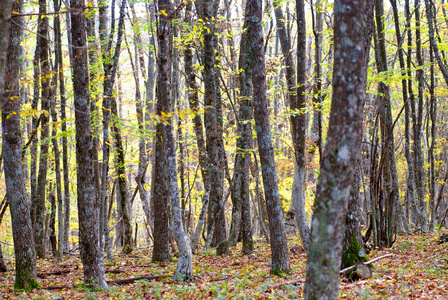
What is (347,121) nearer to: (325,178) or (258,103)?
(325,178)

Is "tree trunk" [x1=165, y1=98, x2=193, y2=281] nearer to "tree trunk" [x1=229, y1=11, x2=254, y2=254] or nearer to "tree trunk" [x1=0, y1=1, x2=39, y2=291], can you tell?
"tree trunk" [x1=0, y1=1, x2=39, y2=291]

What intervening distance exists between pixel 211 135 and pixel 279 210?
13.5ft

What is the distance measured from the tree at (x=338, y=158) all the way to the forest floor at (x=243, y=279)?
2350 millimetres

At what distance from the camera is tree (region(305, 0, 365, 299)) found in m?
3.44

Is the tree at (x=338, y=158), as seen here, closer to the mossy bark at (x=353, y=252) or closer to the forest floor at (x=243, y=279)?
the forest floor at (x=243, y=279)

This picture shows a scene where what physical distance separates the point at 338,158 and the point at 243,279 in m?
4.82

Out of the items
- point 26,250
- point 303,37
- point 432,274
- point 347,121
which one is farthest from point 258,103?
point 26,250

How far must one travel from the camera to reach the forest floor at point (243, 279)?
5.83 m

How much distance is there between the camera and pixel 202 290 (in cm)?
657

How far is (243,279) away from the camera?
24.4 ft

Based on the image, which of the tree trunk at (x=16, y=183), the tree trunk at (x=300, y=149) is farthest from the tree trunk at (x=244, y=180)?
the tree trunk at (x=16, y=183)

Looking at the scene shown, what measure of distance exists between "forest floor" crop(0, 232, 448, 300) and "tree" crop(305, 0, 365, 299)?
235 cm

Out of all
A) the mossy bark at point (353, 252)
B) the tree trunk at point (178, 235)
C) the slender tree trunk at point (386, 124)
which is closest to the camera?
the mossy bark at point (353, 252)

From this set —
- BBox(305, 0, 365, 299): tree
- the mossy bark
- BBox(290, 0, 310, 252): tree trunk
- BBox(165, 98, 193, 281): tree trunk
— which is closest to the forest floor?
BBox(165, 98, 193, 281): tree trunk
